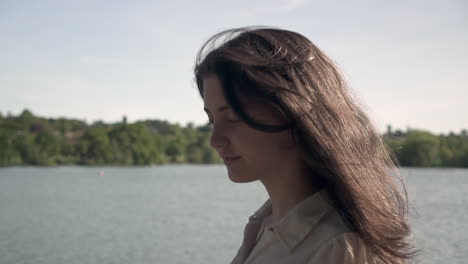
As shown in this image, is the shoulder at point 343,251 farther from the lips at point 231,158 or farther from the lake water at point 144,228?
the lake water at point 144,228

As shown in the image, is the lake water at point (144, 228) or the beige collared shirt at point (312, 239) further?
the lake water at point (144, 228)

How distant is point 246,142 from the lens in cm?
138

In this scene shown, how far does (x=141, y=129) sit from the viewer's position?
254ft

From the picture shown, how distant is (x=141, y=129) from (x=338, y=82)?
77.3 meters

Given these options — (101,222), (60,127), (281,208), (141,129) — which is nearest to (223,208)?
(101,222)

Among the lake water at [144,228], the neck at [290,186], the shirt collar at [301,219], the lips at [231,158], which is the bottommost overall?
the lake water at [144,228]

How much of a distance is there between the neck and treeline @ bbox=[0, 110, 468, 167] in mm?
49534

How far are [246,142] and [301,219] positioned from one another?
0.78 ft

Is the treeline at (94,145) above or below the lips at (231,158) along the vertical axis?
below

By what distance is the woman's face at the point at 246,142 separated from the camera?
136 cm

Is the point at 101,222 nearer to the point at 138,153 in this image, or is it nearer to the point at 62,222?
the point at 62,222

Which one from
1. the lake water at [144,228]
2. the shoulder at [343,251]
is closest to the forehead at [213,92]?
the shoulder at [343,251]

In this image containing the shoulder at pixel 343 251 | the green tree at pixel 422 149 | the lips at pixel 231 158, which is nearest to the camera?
the shoulder at pixel 343 251

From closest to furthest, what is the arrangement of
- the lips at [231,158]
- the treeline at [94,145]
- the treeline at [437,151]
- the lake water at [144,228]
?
the lips at [231,158], the lake water at [144,228], the treeline at [437,151], the treeline at [94,145]
